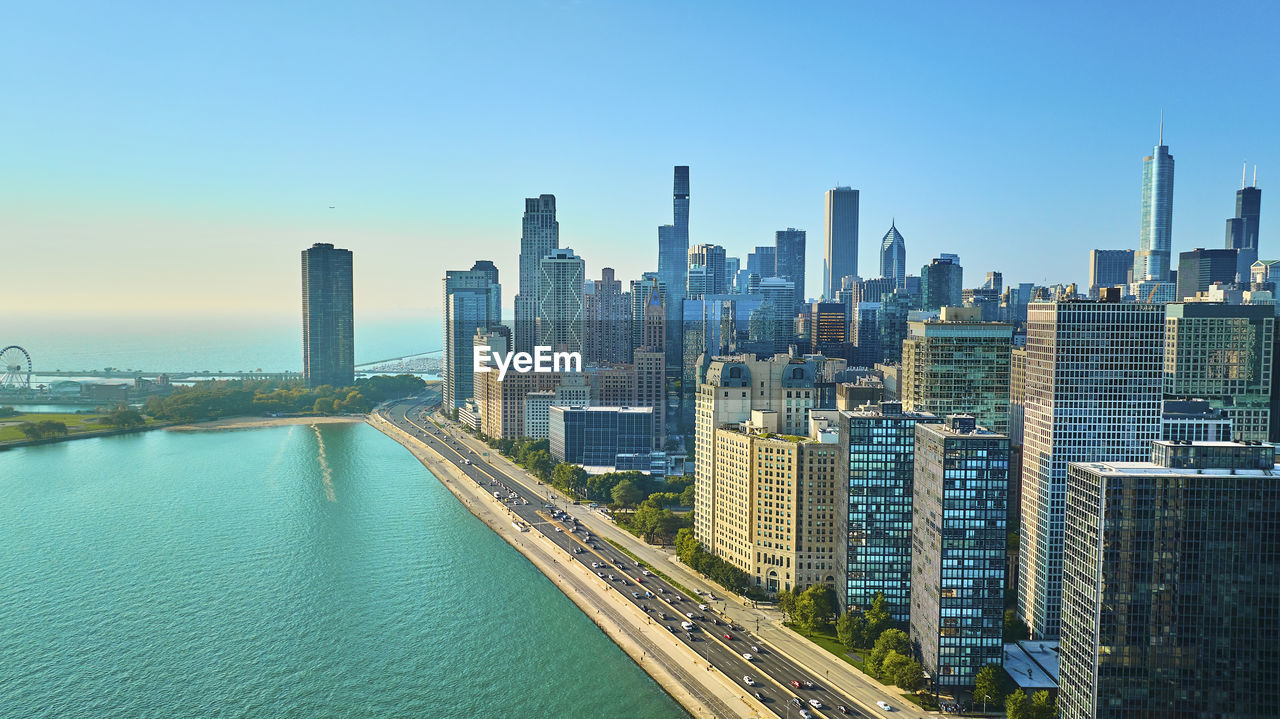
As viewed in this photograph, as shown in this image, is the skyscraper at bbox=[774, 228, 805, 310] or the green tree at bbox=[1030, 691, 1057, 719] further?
the skyscraper at bbox=[774, 228, 805, 310]

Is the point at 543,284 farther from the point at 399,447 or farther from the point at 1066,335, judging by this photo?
the point at 1066,335

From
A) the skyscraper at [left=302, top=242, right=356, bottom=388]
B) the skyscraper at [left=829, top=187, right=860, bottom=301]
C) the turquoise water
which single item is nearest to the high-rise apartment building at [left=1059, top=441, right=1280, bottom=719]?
the turquoise water

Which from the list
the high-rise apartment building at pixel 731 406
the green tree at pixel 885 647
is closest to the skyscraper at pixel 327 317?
the high-rise apartment building at pixel 731 406

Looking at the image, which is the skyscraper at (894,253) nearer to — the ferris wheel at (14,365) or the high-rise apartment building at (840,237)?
the high-rise apartment building at (840,237)

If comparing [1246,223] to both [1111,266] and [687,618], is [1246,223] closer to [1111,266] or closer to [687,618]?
[1111,266]

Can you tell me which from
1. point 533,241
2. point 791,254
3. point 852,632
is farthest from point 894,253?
point 852,632

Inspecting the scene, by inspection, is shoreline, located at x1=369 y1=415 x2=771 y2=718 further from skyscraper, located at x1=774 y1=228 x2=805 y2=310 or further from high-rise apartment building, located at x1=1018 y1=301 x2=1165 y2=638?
skyscraper, located at x1=774 y1=228 x2=805 y2=310

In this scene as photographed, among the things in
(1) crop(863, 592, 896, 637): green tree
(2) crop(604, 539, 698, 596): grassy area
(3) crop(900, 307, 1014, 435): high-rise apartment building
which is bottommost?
(2) crop(604, 539, 698, 596): grassy area

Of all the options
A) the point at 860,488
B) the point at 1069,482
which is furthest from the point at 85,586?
the point at 1069,482
